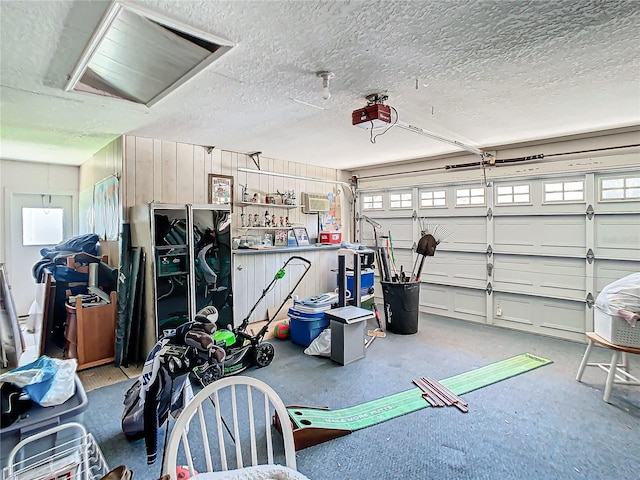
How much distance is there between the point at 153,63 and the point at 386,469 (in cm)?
287

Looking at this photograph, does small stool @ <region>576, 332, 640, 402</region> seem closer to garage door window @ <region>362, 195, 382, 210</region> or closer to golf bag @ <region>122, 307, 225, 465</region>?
golf bag @ <region>122, 307, 225, 465</region>

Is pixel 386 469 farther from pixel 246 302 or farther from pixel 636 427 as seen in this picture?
pixel 246 302

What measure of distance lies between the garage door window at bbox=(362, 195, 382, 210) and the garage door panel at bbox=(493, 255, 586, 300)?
7.12ft

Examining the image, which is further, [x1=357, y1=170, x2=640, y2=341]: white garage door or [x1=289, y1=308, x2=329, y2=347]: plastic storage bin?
[x1=289, y1=308, x2=329, y2=347]: plastic storage bin

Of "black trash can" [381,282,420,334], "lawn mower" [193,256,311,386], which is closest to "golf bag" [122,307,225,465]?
"lawn mower" [193,256,311,386]

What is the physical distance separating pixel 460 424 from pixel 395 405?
493 millimetres

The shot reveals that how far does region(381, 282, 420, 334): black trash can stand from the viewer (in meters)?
4.52

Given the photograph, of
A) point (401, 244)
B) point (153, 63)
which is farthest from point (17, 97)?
point (401, 244)

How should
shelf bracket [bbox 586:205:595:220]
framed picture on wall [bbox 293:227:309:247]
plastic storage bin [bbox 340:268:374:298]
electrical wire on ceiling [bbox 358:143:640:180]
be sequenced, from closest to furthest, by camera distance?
electrical wire on ceiling [bbox 358:143:640:180], shelf bracket [bbox 586:205:595:220], plastic storage bin [bbox 340:268:374:298], framed picture on wall [bbox 293:227:309:247]

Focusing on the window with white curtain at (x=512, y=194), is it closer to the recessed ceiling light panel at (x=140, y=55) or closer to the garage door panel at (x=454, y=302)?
the garage door panel at (x=454, y=302)

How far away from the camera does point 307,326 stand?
4090 mm

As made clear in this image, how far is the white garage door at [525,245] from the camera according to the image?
3.96m

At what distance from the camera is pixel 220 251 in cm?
392

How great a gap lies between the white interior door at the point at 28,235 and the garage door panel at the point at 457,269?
20.4 feet
